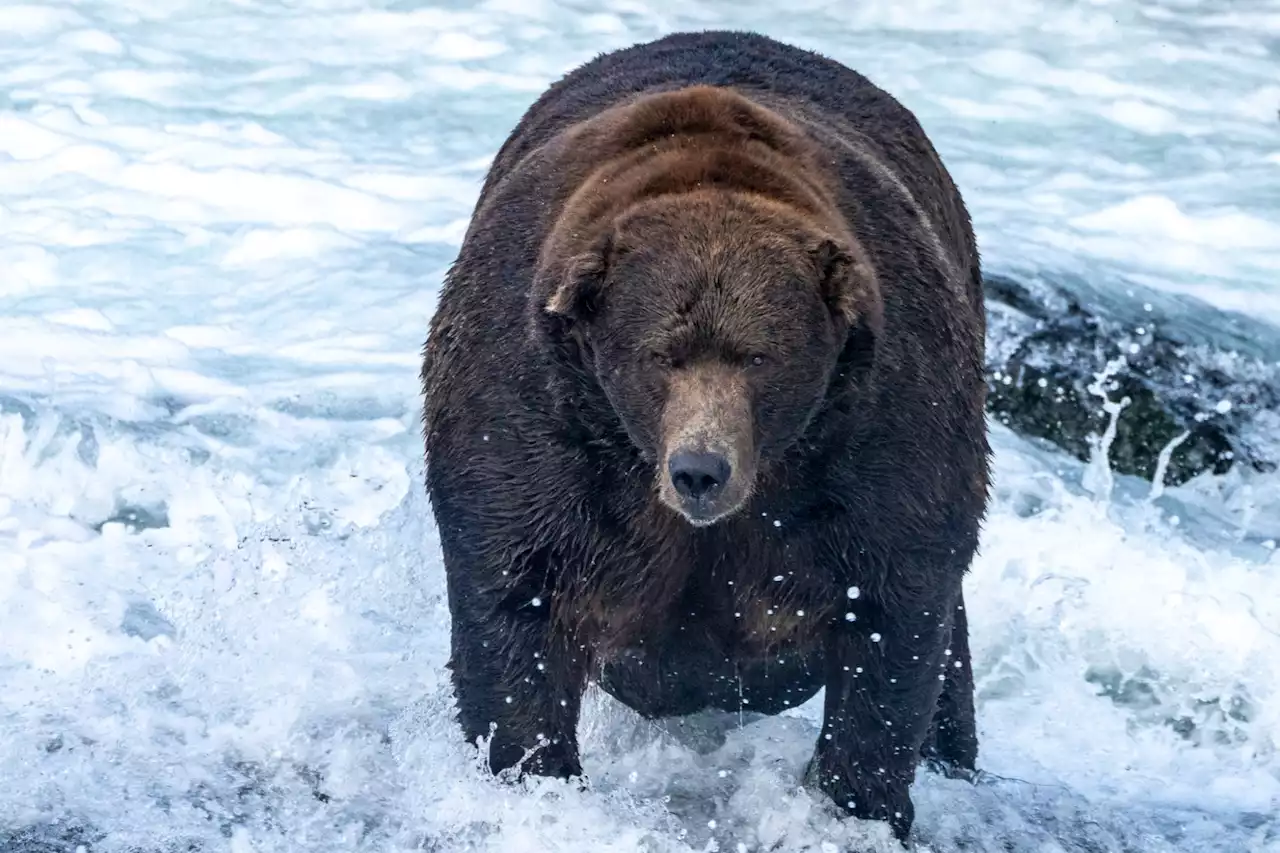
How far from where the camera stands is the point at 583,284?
3.76 meters

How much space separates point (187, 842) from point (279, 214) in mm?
6452

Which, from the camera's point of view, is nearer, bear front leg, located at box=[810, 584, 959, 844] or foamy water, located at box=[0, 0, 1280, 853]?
bear front leg, located at box=[810, 584, 959, 844]

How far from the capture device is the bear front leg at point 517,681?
432 centimetres

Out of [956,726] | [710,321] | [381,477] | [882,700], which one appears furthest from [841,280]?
[381,477]

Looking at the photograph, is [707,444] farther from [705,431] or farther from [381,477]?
[381,477]

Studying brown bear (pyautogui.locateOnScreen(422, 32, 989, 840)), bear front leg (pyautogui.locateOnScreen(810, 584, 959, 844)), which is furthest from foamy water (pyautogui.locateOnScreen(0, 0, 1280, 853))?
brown bear (pyautogui.locateOnScreen(422, 32, 989, 840))

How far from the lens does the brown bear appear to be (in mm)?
3730

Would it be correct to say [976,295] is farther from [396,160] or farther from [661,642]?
[396,160]

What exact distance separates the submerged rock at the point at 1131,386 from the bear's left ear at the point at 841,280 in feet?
15.1

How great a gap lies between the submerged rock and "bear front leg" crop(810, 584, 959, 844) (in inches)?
148

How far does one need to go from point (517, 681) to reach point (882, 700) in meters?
0.85

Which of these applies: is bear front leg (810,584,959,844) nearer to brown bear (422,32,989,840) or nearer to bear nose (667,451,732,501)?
brown bear (422,32,989,840)

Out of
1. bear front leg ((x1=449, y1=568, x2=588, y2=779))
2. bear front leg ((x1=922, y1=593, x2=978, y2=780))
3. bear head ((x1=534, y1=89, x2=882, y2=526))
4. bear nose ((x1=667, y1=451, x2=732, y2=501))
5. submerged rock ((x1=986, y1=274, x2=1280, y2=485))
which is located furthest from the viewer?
submerged rock ((x1=986, y1=274, x2=1280, y2=485))

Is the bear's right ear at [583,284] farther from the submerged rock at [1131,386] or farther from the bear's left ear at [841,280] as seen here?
the submerged rock at [1131,386]
